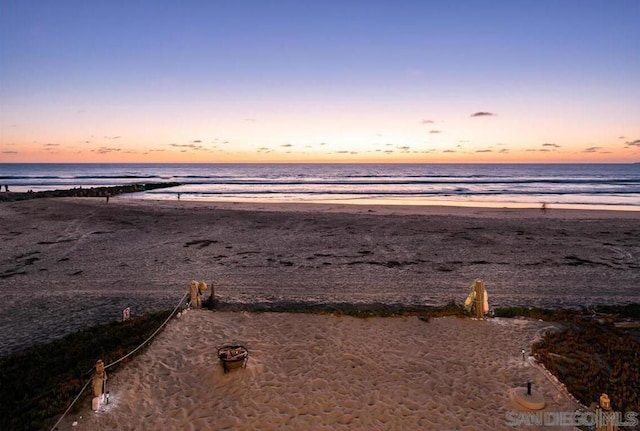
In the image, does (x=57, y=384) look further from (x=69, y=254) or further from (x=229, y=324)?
(x=69, y=254)

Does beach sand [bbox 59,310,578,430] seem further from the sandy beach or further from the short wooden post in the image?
the sandy beach

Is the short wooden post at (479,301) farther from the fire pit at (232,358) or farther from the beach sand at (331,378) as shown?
the fire pit at (232,358)

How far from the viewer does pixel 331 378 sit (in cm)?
762

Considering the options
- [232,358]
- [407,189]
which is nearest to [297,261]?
[232,358]

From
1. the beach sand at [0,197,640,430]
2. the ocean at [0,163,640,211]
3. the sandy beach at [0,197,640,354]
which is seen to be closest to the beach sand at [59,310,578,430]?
the beach sand at [0,197,640,430]

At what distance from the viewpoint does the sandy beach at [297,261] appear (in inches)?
484

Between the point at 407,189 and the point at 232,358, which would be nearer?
the point at 232,358

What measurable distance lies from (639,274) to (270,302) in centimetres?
1289

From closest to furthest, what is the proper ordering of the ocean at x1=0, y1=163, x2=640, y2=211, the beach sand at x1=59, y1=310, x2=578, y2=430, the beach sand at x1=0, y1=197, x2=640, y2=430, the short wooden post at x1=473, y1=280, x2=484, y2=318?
the beach sand at x1=59, y1=310, x2=578, y2=430, the beach sand at x1=0, y1=197, x2=640, y2=430, the short wooden post at x1=473, y1=280, x2=484, y2=318, the ocean at x1=0, y1=163, x2=640, y2=211

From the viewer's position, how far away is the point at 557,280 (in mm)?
14055

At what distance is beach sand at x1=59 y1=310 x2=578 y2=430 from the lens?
21.2 ft

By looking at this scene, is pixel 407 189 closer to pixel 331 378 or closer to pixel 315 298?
pixel 315 298

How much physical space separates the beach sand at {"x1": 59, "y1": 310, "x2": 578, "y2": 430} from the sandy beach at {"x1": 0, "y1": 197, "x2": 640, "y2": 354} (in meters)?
2.46

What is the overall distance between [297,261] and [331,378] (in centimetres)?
930
